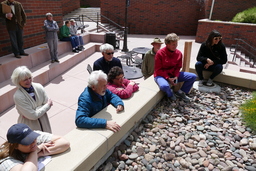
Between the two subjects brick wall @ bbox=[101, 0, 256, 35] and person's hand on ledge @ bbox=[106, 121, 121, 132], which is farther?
brick wall @ bbox=[101, 0, 256, 35]

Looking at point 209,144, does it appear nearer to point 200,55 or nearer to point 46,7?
point 200,55

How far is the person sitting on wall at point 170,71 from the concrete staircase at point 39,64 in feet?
11.2

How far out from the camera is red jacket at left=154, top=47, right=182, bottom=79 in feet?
11.8

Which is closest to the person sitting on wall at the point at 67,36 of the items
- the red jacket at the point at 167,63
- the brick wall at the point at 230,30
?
the red jacket at the point at 167,63

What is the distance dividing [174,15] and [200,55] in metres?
11.5

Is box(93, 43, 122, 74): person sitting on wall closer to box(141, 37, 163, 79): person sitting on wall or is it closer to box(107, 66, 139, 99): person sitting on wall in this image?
box(107, 66, 139, 99): person sitting on wall

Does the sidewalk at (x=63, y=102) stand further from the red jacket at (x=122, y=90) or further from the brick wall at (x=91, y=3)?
the brick wall at (x=91, y=3)

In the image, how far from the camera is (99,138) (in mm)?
2119

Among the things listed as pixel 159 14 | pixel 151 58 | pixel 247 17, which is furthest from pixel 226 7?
pixel 151 58

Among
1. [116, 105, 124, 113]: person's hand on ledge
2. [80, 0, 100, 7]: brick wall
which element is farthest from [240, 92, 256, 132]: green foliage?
[80, 0, 100, 7]: brick wall

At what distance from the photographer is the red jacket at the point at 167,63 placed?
3.58 m

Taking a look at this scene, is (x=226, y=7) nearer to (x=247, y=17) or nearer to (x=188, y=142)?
(x=247, y=17)

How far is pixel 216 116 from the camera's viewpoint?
3.29 m

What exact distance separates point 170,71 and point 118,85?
1.15 m
